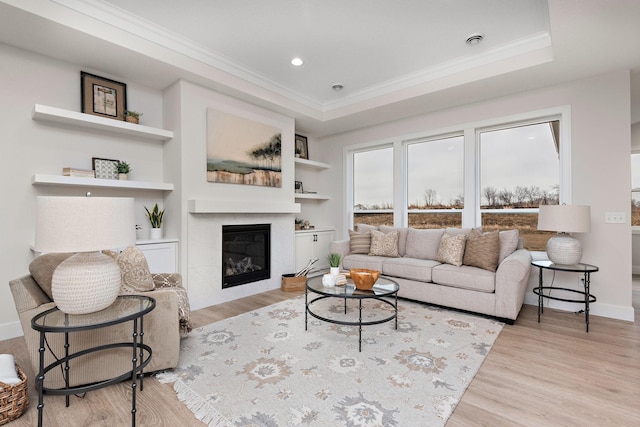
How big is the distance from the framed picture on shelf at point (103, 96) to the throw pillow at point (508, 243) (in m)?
4.42

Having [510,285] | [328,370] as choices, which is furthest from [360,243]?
[328,370]

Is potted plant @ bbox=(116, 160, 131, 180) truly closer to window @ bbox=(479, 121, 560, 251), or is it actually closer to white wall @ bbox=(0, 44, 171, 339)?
white wall @ bbox=(0, 44, 171, 339)

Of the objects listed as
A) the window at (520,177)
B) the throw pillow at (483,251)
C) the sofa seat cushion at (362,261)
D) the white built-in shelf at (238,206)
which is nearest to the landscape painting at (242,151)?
the white built-in shelf at (238,206)

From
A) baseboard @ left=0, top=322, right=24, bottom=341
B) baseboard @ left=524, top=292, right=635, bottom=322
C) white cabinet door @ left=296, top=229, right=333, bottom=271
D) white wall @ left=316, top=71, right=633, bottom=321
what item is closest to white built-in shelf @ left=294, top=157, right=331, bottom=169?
white cabinet door @ left=296, top=229, right=333, bottom=271

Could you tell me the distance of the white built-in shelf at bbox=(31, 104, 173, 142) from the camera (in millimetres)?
2823

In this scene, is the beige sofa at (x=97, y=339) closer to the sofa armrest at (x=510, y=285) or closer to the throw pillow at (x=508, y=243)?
the sofa armrest at (x=510, y=285)

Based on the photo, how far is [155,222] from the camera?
362 cm

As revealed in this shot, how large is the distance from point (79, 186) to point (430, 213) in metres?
4.44

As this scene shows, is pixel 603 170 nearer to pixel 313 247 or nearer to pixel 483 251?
pixel 483 251

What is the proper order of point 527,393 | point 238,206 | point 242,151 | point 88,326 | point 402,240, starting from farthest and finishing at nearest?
1. point 402,240
2. point 242,151
3. point 238,206
4. point 527,393
5. point 88,326

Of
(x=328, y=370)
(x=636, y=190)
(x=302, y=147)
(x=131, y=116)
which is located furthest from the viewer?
(x=302, y=147)

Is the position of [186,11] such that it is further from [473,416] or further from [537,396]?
[537,396]

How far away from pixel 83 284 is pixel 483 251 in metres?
3.54

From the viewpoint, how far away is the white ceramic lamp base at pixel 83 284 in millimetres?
1575
